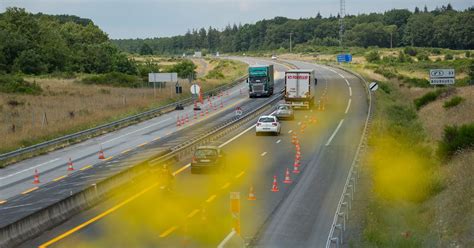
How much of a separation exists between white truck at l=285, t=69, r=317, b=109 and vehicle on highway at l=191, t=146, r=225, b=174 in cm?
2863

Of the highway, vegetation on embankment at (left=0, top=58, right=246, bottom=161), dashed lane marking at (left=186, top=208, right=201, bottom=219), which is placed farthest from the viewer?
vegetation on embankment at (left=0, top=58, right=246, bottom=161)

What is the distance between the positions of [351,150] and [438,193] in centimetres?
1206

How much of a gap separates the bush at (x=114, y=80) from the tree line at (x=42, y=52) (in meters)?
13.4

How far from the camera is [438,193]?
79.5 feet

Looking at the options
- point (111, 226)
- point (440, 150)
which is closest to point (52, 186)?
point (111, 226)

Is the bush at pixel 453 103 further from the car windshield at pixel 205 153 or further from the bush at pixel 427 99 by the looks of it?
the car windshield at pixel 205 153

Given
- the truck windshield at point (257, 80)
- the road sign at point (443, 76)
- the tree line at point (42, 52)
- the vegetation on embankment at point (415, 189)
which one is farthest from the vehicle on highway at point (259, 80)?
the tree line at point (42, 52)

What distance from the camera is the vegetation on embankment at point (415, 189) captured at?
18344mm

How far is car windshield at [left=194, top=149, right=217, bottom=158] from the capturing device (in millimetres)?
29719

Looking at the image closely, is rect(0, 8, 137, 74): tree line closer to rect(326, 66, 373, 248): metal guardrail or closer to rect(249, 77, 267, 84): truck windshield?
rect(249, 77, 267, 84): truck windshield

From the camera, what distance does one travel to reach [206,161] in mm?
29562

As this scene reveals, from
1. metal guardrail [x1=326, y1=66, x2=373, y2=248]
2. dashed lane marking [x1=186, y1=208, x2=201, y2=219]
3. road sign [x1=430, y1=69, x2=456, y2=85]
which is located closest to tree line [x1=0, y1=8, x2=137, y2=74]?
road sign [x1=430, y1=69, x2=456, y2=85]

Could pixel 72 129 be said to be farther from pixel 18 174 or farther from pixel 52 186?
pixel 52 186

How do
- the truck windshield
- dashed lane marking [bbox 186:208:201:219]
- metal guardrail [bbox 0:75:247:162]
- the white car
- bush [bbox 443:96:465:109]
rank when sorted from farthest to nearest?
the truck windshield
bush [bbox 443:96:465:109]
the white car
metal guardrail [bbox 0:75:247:162]
dashed lane marking [bbox 186:208:201:219]
